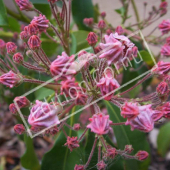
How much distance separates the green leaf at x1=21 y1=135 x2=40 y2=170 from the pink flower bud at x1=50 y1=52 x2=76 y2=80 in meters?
0.55

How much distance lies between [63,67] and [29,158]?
692 mm

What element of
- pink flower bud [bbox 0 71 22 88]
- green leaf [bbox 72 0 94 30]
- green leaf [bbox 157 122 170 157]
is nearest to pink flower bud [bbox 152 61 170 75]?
pink flower bud [bbox 0 71 22 88]

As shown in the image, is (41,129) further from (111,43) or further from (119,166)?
(119,166)

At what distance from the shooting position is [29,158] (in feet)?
3.79

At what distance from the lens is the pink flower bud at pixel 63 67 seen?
0.66 meters

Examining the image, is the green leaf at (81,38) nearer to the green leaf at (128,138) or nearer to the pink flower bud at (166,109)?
the green leaf at (128,138)

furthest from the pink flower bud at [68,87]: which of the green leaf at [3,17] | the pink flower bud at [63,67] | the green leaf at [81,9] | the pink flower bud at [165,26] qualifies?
the green leaf at [81,9]

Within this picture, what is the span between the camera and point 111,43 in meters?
0.67

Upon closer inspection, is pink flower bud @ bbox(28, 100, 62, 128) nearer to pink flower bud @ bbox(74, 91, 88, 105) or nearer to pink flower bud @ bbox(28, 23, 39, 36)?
pink flower bud @ bbox(74, 91, 88, 105)

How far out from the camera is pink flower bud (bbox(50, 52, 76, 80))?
2.16 ft

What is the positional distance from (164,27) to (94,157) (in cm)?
69

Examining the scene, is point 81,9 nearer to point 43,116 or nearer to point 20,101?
point 20,101

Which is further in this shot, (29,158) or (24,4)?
(29,158)

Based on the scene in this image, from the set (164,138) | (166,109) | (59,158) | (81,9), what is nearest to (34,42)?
(166,109)
